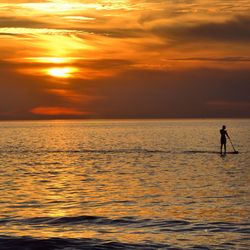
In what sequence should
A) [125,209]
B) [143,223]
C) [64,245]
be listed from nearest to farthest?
[64,245] < [143,223] < [125,209]

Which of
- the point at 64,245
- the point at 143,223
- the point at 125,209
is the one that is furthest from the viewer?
the point at 125,209

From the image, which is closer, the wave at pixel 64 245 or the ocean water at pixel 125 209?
the wave at pixel 64 245

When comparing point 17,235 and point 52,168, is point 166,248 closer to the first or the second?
point 17,235

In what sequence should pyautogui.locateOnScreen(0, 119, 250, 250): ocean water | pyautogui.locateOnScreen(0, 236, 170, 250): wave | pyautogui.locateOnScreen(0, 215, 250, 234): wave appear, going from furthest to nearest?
1. pyautogui.locateOnScreen(0, 215, 250, 234): wave
2. pyautogui.locateOnScreen(0, 119, 250, 250): ocean water
3. pyautogui.locateOnScreen(0, 236, 170, 250): wave

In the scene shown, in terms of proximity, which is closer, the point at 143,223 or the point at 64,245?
the point at 64,245

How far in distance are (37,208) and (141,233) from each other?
719 centimetres

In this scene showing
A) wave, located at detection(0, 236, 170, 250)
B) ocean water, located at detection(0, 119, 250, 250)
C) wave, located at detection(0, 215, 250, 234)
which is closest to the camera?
wave, located at detection(0, 236, 170, 250)

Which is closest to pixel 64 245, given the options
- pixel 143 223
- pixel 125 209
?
pixel 143 223

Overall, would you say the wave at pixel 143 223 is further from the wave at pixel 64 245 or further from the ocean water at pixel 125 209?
the wave at pixel 64 245

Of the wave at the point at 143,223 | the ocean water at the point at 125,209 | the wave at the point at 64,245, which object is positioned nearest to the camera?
the wave at the point at 64,245

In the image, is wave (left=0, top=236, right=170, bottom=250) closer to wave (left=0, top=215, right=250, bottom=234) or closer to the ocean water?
the ocean water

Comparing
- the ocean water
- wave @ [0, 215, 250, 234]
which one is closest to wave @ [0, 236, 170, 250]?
the ocean water

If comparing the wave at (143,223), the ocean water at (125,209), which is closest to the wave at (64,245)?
the ocean water at (125,209)

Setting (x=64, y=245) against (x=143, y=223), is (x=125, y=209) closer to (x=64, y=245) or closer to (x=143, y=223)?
(x=143, y=223)
